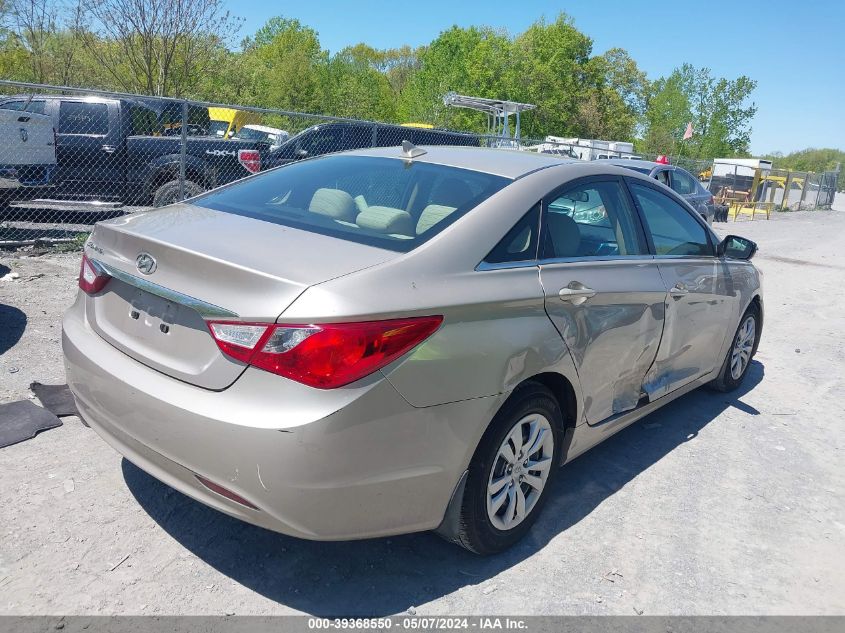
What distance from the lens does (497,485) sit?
2865 millimetres

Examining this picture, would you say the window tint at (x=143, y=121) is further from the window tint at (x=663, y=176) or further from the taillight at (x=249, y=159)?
the window tint at (x=663, y=176)

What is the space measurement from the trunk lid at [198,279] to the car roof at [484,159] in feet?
3.19

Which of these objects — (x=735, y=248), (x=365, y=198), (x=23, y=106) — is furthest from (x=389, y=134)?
(x=365, y=198)

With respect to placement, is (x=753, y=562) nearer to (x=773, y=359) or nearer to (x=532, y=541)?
(x=532, y=541)

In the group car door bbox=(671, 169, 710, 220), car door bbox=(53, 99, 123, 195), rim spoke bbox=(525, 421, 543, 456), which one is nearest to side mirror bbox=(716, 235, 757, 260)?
rim spoke bbox=(525, 421, 543, 456)

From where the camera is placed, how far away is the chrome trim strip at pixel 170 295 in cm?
232

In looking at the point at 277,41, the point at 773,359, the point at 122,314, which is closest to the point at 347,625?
the point at 122,314

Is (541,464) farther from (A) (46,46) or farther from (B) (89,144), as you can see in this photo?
(A) (46,46)

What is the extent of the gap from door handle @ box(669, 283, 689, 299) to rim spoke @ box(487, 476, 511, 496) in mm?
1655

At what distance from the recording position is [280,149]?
10992 millimetres

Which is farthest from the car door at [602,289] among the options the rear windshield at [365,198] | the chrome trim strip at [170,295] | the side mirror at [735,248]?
the chrome trim strip at [170,295]

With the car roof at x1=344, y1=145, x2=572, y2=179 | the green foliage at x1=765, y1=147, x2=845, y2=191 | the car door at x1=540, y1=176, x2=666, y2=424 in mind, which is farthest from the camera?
the green foliage at x1=765, y1=147, x2=845, y2=191

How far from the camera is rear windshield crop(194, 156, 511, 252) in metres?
2.82

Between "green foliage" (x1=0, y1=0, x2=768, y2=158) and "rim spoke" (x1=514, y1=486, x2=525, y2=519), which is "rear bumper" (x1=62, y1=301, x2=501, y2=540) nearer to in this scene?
"rim spoke" (x1=514, y1=486, x2=525, y2=519)
